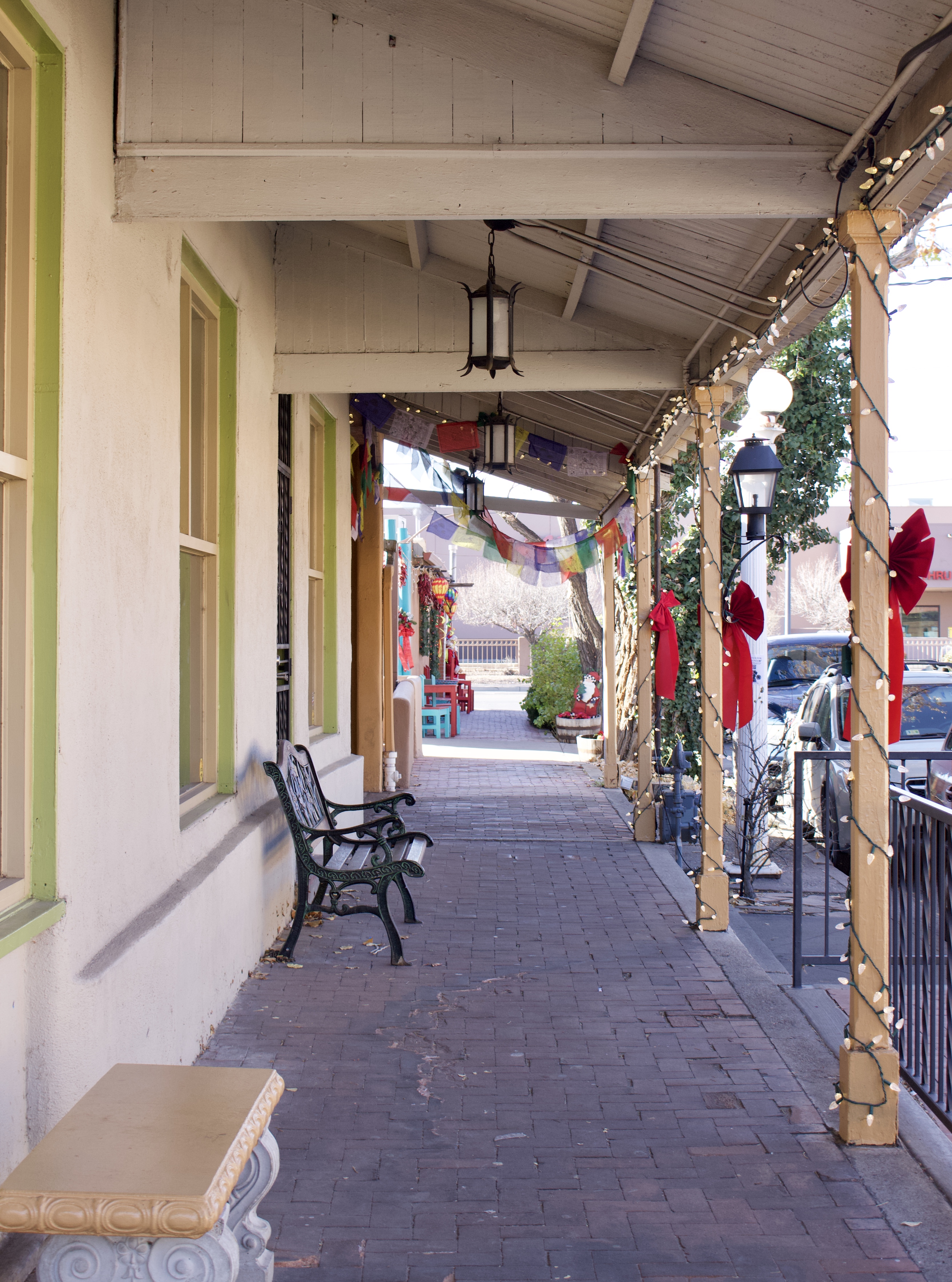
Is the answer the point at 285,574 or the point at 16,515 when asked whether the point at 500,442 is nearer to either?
the point at 285,574

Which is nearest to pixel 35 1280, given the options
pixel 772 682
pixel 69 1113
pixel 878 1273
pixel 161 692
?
Result: pixel 69 1113

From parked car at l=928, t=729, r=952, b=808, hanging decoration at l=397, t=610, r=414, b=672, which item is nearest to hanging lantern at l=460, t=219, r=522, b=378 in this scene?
parked car at l=928, t=729, r=952, b=808

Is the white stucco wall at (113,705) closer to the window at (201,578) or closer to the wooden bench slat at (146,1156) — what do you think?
the window at (201,578)

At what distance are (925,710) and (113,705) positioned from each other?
7.00 m

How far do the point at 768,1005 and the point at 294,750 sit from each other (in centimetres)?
296

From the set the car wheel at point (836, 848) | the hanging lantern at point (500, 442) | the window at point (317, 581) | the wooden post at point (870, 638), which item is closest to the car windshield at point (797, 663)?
the car wheel at point (836, 848)

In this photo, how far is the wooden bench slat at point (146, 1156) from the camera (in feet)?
6.23

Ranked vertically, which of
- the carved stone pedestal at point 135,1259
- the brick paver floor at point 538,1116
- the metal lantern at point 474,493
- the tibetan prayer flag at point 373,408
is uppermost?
the tibetan prayer flag at point 373,408

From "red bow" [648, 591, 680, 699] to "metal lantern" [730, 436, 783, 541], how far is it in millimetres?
1384

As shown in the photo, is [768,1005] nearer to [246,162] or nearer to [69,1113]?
[69,1113]

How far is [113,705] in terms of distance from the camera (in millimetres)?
3350

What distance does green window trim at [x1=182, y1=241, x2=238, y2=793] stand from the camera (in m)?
5.02

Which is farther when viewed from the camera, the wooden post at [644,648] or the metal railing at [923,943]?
the wooden post at [644,648]

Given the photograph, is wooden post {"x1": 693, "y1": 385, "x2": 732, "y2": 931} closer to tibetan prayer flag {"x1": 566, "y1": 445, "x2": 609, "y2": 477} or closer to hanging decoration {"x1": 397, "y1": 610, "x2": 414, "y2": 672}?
tibetan prayer flag {"x1": 566, "y1": 445, "x2": 609, "y2": 477}
